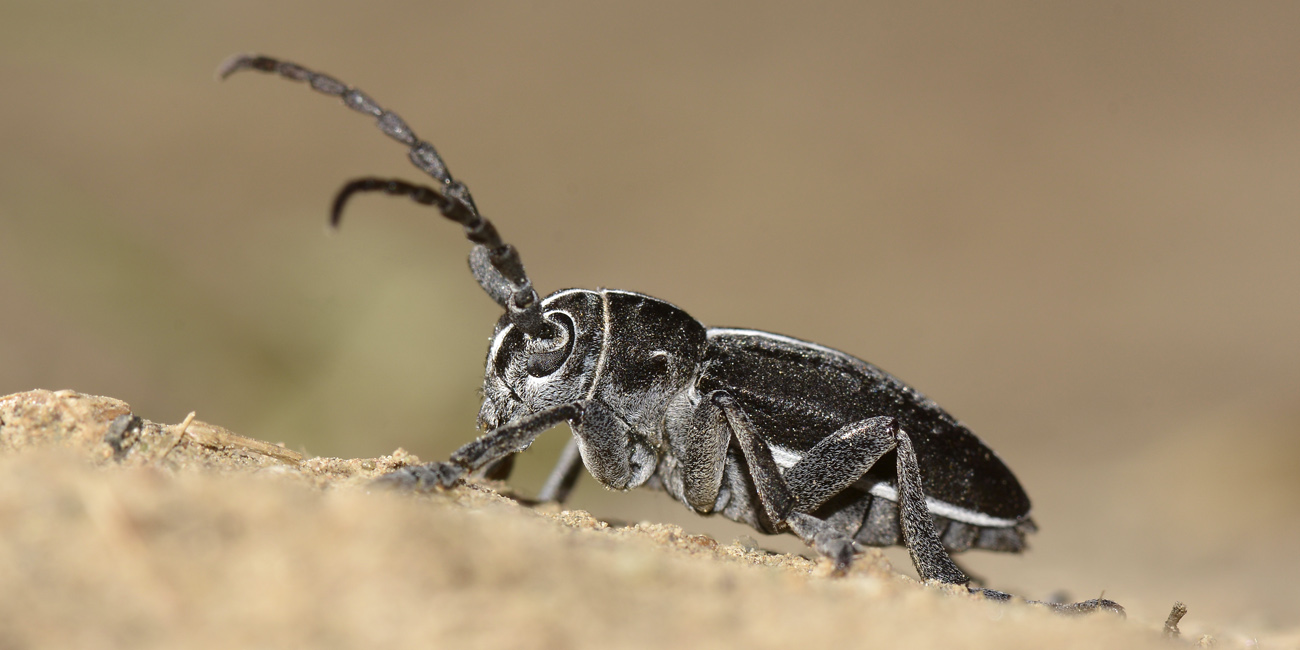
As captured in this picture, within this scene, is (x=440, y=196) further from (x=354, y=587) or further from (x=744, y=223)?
(x=744, y=223)

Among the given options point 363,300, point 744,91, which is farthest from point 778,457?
point 744,91

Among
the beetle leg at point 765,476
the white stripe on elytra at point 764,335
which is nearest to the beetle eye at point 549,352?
the white stripe on elytra at point 764,335

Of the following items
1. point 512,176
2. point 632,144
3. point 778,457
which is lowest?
point 778,457

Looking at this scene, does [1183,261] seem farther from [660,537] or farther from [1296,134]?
[660,537]

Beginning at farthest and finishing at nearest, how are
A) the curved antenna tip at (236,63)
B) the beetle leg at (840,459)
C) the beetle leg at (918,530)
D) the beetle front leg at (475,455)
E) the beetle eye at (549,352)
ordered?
1. the beetle eye at (549,352)
2. the beetle leg at (840,459)
3. the beetle leg at (918,530)
4. the curved antenna tip at (236,63)
5. the beetle front leg at (475,455)

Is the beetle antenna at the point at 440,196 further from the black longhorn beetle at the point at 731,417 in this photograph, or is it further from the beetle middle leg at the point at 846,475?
the beetle middle leg at the point at 846,475

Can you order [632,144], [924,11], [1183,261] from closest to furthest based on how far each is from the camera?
1. [1183,261]
2. [632,144]
3. [924,11]
